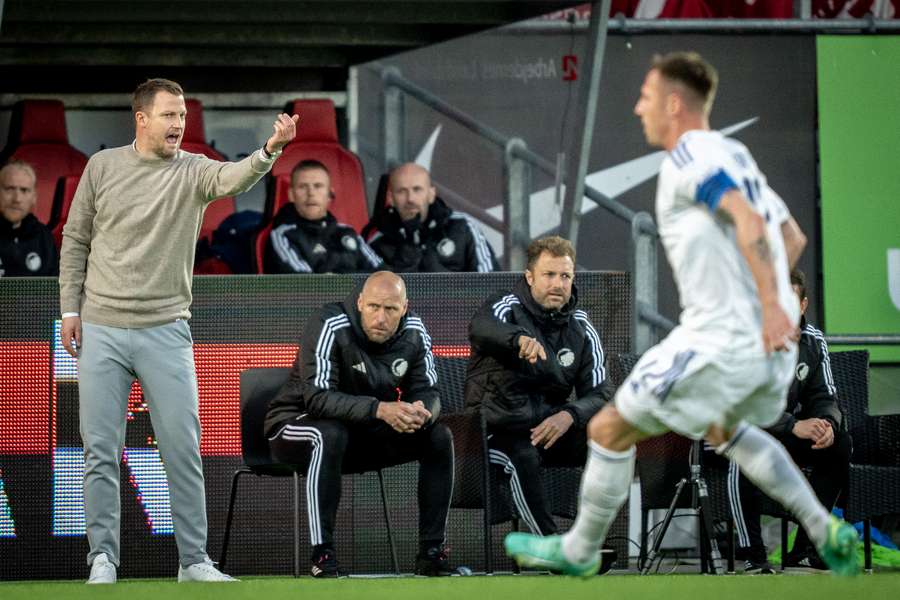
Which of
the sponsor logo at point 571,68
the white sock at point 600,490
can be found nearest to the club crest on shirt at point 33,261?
the sponsor logo at point 571,68

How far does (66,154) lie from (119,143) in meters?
0.92

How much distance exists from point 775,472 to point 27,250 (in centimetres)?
582

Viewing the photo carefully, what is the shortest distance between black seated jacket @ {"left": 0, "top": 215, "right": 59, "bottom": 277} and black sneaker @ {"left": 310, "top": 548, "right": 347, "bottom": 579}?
321cm

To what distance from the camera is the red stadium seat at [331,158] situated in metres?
11.3

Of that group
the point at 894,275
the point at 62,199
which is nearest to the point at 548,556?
the point at 62,199

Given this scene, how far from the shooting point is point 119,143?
12352mm

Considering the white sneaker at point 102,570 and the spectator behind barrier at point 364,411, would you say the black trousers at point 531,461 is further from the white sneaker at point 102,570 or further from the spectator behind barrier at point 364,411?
the white sneaker at point 102,570

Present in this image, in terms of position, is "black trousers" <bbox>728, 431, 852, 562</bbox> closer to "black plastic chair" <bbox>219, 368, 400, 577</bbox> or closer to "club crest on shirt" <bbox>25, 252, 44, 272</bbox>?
"black plastic chair" <bbox>219, 368, 400, 577</bbox>

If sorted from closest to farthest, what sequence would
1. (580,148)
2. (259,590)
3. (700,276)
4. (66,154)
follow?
(700,276), (259,590), (580,148), (66,154)

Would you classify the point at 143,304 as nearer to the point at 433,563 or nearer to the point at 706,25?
the point at 433,563

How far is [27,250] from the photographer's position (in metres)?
9.52

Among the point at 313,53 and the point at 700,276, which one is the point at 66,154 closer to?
the point at 313,53

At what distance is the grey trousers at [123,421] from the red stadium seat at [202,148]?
14.7 ft

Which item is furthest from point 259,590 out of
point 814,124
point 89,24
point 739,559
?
point 814,124
